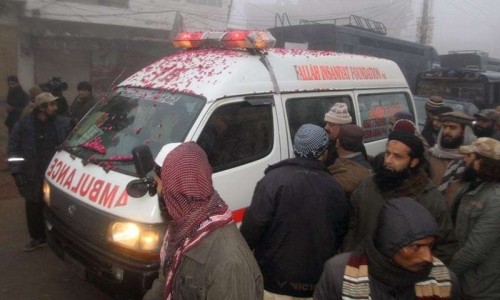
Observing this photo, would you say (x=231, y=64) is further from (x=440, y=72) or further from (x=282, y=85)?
(x=440, y=72)

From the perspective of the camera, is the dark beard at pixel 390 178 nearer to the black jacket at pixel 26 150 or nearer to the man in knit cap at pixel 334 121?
the man in knit cap at pixel 334 121

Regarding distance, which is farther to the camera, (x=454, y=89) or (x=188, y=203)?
(x=454, y=89)

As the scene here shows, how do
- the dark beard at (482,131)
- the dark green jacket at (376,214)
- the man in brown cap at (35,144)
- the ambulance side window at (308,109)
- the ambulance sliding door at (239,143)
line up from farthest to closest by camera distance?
the dark beard at (482,131) < the man in brown cap at (35,144) < the ambulance side window at (308,109) < the ambulance sliding door at (239,143) < the dark green jacket at (376,214)

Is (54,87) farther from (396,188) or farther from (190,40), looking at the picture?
(396,188)

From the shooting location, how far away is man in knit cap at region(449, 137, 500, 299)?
2.63 meters

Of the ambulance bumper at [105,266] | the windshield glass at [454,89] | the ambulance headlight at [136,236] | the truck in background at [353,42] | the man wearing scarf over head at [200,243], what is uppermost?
the truck in background at [353,42]

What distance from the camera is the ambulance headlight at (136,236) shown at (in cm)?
296

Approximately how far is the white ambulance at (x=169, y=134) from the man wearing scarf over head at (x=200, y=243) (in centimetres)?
125

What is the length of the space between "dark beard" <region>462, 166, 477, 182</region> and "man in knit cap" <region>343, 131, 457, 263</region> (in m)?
0.37

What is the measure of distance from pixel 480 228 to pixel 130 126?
2.74 m

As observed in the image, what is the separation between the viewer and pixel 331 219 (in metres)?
A: 2.72

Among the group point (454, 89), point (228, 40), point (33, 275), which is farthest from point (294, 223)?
point (454, 89)

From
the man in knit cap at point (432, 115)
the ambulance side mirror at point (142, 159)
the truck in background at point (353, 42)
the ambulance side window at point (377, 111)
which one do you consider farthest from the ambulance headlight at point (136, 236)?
the truck in background at point (353, 42)

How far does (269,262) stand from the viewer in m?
2.70
